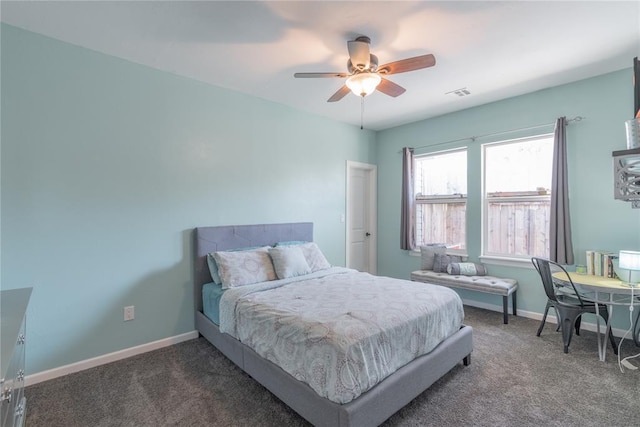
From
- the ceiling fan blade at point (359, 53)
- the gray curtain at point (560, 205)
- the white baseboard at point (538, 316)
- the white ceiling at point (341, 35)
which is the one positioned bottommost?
the white baseboard at point (538, 316)

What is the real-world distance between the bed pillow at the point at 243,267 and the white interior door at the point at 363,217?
2.08 metres

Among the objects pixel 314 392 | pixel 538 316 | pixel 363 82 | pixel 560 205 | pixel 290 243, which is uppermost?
pixel 363 82

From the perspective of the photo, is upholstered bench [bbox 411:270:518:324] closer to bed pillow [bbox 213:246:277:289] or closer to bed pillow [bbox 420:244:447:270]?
bed pillow [bbox 420:244:447:270]

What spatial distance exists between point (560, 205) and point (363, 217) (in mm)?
2748

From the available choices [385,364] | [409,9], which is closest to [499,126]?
[409,9]

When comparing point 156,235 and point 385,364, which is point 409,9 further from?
point 156,235

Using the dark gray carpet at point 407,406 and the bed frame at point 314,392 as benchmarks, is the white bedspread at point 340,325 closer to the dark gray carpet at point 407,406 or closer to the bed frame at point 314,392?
the bed frame at point 314,392

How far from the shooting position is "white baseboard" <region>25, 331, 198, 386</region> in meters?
2.38

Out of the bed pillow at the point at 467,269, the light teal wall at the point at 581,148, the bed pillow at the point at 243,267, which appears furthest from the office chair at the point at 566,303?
the bed pillow at the point at 243,267

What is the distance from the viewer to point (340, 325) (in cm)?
184

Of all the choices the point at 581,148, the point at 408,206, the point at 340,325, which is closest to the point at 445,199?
the point at 408,206

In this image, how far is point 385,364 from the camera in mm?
1821

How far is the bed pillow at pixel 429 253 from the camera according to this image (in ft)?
14.2

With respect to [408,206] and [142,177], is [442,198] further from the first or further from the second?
[142,177]
